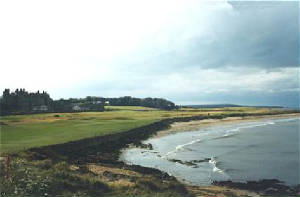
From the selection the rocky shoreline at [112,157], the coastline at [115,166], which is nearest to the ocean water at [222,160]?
the rocky shoreline at [112,157]

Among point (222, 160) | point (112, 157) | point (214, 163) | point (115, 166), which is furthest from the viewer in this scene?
point (222, 160)

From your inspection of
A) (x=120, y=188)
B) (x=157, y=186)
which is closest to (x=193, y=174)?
(x=157, y=186)

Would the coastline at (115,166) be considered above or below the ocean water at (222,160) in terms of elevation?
above

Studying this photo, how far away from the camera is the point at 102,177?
2311 centimetres

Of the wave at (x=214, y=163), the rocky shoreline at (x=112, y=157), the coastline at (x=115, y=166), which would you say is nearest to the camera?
the coastline at (x=115, y=166)

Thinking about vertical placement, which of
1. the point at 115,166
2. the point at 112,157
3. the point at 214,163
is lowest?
the point at 214,163

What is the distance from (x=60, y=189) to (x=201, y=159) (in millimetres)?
25708

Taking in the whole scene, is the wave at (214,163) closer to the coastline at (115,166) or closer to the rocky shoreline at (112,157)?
the rocky shoreline at (112,157)

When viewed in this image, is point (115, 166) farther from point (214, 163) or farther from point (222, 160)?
point (222, 160)

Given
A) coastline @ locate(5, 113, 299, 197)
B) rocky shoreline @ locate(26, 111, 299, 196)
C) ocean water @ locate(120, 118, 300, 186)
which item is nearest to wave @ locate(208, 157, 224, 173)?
ocean water @ locate(120, 118, 300, 186)

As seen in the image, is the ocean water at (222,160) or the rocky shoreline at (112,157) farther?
the ocean water at (222,160)

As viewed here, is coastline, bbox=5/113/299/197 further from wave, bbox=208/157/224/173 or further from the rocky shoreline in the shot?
wave, bbox=208/157/224/173

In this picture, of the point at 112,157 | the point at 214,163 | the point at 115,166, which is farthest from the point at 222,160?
the point at 115,166

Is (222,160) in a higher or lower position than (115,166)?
lower
